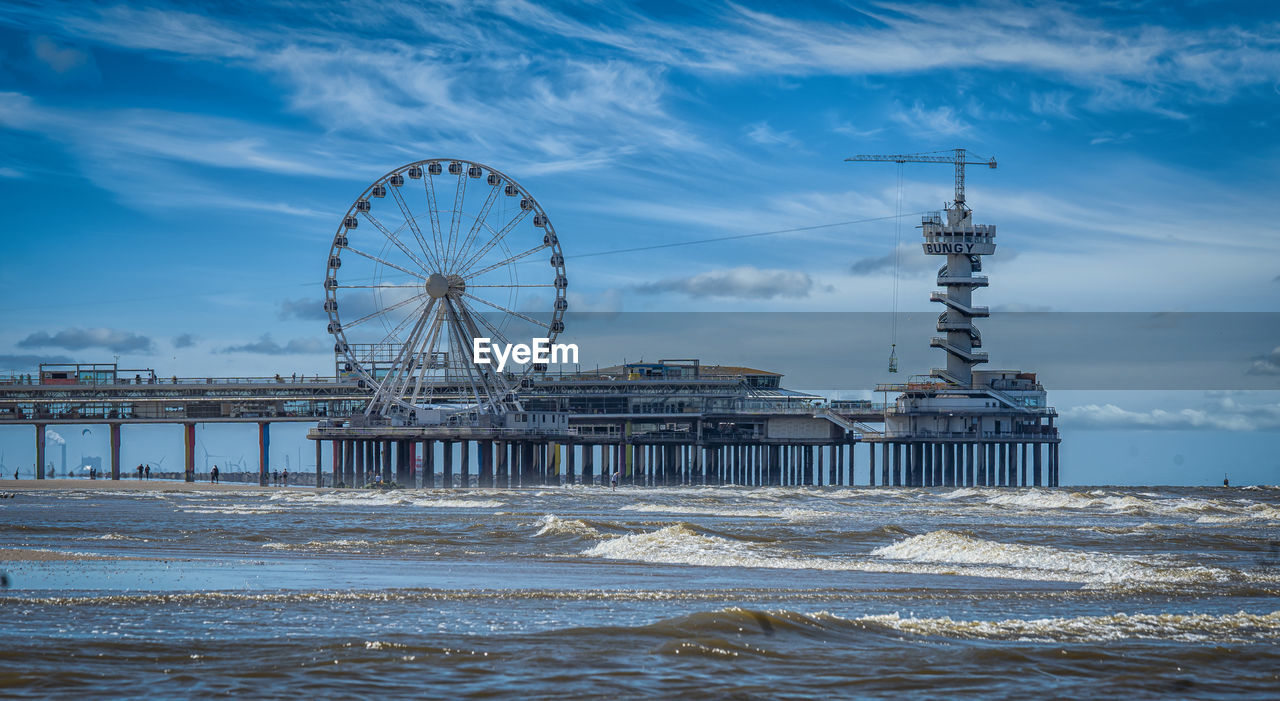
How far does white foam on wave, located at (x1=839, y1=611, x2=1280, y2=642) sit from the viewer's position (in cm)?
1336

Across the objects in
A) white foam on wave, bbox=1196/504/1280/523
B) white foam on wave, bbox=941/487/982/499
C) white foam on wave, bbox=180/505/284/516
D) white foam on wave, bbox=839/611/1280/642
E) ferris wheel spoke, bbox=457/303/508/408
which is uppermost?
ferris wheel spoke, bbox=457/303/508/408

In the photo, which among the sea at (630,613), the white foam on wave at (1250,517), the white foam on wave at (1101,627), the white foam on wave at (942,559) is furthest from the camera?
the white foam on wave at (1250,517)

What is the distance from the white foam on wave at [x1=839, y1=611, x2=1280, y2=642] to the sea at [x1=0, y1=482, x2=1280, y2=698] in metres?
0.05

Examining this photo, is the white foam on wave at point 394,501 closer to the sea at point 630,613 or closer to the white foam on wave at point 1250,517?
the sea at point 630,613

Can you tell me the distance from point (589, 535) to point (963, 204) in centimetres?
7067

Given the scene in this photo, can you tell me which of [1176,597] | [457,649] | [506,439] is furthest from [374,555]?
[506,439]

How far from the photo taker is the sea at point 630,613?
10773 millimetres

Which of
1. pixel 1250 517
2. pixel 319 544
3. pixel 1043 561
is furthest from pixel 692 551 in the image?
pixel 1250 517

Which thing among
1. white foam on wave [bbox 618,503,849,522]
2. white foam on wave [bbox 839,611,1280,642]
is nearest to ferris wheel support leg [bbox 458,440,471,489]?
white foam on wave [bbox 618,503,849,522]

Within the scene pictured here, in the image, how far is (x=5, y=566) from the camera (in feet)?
61.5

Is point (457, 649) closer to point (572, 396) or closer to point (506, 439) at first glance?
point (506, 439)

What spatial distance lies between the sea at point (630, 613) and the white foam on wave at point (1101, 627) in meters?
0.05

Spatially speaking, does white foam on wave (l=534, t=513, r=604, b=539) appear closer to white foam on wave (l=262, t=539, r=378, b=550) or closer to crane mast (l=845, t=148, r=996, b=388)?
white foam on wave (l=262, t=539, r=378, b=550)

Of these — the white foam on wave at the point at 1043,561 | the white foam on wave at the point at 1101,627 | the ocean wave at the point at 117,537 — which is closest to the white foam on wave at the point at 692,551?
the white foam on wave at the point at 1043,561
